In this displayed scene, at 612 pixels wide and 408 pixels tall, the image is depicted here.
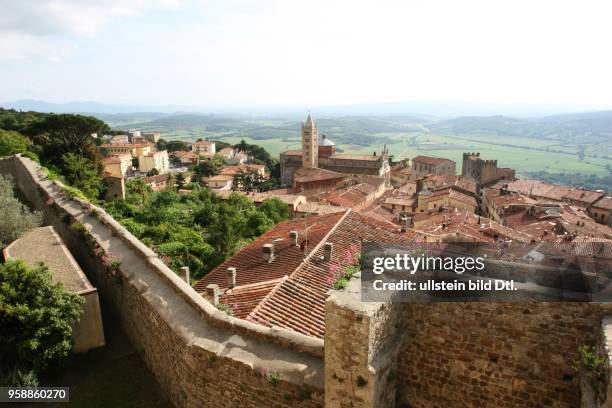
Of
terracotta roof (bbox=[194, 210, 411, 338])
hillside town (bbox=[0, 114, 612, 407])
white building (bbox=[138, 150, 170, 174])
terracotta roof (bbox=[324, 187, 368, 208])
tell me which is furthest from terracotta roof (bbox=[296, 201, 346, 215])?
white building (bbox=[138, 150, 170, 174])

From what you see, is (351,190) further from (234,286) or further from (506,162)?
(506,162)

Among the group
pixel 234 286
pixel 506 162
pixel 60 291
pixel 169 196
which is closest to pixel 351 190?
pixel 169 196

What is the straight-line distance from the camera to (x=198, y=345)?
632cm

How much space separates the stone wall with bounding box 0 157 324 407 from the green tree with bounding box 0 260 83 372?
1.36 m

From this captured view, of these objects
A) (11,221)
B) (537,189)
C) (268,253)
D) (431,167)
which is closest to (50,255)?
(11,221)

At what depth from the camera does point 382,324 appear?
4695 mm

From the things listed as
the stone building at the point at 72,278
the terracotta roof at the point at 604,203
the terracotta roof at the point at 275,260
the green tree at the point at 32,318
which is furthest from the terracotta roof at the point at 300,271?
the terracotta roof at the point at 604,203

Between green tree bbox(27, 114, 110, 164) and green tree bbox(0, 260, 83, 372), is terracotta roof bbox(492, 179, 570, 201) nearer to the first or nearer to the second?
green tree bbox(27, 114, 110, 164)

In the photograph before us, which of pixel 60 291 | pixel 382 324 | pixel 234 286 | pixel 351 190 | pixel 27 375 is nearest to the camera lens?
pixel 382 324

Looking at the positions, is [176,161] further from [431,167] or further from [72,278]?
[72,278]

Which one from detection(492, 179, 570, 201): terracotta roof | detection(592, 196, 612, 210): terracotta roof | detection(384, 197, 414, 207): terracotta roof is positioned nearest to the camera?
detection(384, 197, 414, 207): terracotta roof

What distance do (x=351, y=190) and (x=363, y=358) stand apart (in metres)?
47.6

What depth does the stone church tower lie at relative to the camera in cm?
7625

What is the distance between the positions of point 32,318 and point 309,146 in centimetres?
7160
